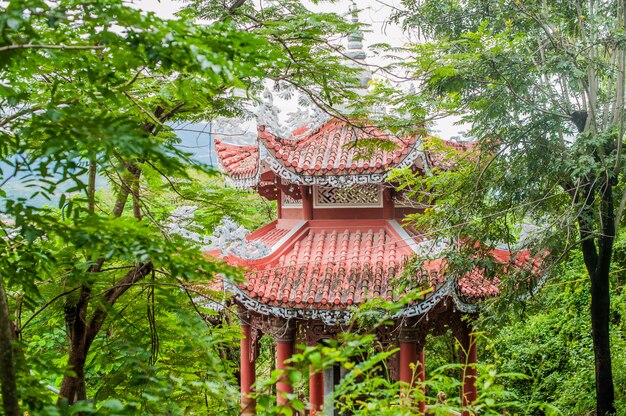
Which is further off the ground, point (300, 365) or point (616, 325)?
point (300, 365)

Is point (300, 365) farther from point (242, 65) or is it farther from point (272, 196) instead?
point (272, 196)

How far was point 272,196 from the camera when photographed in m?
8.61

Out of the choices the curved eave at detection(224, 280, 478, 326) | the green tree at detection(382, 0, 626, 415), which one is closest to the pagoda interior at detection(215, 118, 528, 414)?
the curved eave at detection(224, 280, 478, 326)

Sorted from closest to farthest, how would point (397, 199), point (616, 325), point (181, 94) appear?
1. point (181, 94)
2. point (397, 199)
3. point (616, 325)

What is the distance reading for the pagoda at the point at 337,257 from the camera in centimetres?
634

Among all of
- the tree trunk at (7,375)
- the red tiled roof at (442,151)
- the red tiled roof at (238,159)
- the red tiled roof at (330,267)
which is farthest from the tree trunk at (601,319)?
the tree trunk at (7,375)

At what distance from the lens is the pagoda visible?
6336 millimetres

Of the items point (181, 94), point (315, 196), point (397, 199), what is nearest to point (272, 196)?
point (315, 196)

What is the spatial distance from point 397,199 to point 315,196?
37.9 inches

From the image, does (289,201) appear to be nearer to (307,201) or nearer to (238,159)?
(307,201)

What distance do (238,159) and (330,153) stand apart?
1.89 metres

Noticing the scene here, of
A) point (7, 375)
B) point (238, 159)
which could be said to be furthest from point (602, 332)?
point (7, 375)

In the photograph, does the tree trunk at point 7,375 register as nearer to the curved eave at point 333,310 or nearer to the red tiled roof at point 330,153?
the curved eave at point 333,310

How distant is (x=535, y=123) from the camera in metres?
5.60
